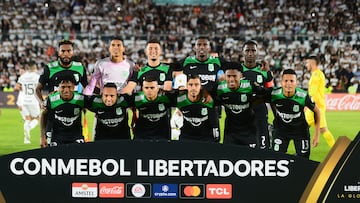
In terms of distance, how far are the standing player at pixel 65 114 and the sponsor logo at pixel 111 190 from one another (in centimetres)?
→ 226

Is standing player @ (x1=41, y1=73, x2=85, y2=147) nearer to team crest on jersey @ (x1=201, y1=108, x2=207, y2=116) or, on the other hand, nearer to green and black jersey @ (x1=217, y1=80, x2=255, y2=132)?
team crest on jersey @ (x1=201, y1=108, x2=207, y2=116)

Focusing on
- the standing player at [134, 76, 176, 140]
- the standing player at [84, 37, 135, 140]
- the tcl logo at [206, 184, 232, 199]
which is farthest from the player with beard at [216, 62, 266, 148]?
the tcl logo at [206, 184, 232, 199]

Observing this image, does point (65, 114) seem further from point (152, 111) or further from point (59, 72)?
point (59, 72)

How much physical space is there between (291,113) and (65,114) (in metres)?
2.97

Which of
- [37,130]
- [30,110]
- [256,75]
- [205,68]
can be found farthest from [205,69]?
[37,130]

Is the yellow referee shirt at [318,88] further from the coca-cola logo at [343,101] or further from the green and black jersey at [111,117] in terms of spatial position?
the coca-cola logo at [343,101]

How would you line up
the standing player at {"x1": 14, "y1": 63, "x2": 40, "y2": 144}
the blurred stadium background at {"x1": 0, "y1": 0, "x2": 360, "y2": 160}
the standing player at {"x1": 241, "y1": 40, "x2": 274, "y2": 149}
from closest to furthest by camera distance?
the standing player at {"x1": 241, "y1": 40, "x2": 274, "y2": 149} → the standing player at {"x1": 14, "y1": 63, "x2": 40, "y2": 144} → the blurred stadium background at {"x1": 0, "y1": 0, "x2": 360, "y2": 160}

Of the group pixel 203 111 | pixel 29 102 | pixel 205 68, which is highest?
pixel 205 68

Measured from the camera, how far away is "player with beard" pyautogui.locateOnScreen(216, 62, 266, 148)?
861cm

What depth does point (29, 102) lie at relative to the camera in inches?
627

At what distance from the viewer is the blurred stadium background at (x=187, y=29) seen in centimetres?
3038

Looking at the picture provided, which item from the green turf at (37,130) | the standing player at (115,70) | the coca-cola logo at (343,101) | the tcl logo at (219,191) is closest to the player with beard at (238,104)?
the standing player at (115,70)

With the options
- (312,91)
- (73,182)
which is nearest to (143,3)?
(312,91)

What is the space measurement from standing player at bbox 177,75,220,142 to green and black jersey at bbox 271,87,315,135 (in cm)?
92
